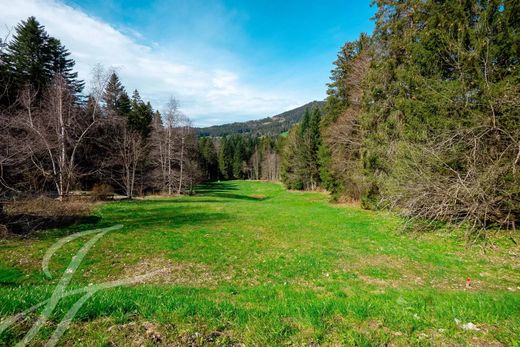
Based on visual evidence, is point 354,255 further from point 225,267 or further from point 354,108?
point 354,108

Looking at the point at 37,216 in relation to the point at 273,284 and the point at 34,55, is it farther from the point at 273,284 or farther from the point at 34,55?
the point at 34,55

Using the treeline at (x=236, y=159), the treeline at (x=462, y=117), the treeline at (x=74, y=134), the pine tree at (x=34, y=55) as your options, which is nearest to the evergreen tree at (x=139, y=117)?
the treeline at (x=74, y=134)

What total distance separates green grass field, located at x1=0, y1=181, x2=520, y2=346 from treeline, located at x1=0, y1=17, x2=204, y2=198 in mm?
8323

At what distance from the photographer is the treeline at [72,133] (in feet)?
65.0

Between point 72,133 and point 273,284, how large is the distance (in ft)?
74.5

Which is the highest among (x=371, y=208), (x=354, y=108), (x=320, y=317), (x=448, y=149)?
(x=354, y=108)

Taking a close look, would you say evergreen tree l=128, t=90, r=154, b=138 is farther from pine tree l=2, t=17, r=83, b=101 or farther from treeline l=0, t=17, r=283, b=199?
pine tree l=2, t=17, r=83, b=101

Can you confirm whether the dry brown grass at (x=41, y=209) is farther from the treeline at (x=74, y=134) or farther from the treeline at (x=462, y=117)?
the treeline at (x=462, y=117)

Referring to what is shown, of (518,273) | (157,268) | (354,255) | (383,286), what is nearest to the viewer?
(383,286)

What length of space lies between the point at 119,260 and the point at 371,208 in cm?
2030

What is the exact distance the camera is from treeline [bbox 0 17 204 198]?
779 inches

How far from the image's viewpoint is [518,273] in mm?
7906

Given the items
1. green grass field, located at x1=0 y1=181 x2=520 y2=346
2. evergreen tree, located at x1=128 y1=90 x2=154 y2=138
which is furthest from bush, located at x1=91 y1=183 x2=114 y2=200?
evergreen tree, located at x1=128 y1=90 x2=154 y2=138

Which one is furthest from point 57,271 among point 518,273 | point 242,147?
point 242,147
